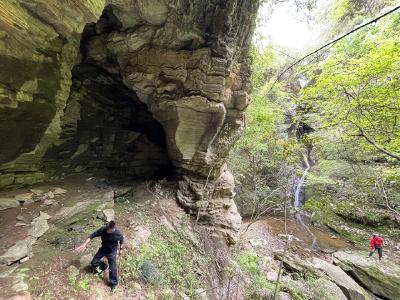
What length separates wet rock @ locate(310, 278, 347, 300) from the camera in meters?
6.70

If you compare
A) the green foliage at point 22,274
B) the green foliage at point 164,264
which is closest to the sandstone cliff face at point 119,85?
the green foliage at point 164,264

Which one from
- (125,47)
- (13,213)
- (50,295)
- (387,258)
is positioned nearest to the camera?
(50,295)

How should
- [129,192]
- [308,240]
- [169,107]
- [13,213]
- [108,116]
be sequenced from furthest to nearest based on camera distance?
[308,240] → [108,116] → [129,192] → [169,107] → [13,213]

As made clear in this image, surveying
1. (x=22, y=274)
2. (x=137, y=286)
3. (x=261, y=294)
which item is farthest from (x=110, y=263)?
(x=261, y=294)

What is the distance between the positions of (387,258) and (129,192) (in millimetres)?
11383

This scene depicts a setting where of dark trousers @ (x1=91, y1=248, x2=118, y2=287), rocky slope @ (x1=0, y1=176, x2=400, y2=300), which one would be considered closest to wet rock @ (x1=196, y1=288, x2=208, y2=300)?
rocky slope @ (x1=0, y1=176, x2=400, y2=300)

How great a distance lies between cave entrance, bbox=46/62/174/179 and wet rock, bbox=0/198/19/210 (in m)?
1.62

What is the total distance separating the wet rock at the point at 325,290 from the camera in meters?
6.70

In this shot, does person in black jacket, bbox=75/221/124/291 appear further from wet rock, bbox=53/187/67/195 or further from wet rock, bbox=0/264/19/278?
wet rock, bbox=53/187/67/195

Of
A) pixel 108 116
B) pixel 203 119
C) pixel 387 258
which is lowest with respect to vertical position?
pixel 387 258

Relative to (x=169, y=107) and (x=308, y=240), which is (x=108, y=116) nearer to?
(x=169, y=107)

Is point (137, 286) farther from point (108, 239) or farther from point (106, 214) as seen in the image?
point (106, 214)

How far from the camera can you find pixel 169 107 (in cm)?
716

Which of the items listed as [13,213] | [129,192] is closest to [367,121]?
[129,192]
